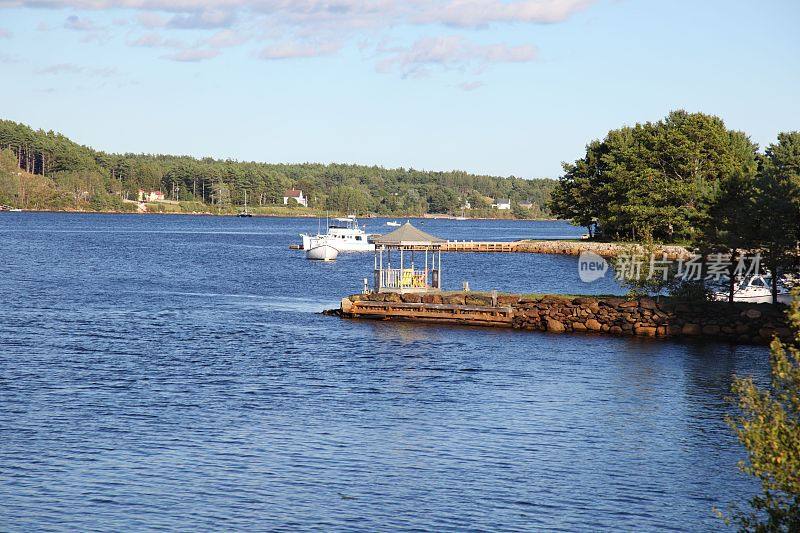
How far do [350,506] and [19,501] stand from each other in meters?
7.34

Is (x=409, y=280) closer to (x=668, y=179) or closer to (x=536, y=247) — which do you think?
(x=668, y=179)

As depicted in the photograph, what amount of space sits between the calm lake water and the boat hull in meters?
52.2

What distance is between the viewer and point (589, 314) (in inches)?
2048

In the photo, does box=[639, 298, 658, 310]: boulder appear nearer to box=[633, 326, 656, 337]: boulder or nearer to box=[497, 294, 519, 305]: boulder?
box=[633, 326, 656, 337]: boulder

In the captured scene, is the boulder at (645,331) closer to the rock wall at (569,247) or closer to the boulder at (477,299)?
the boulder at (477,299)

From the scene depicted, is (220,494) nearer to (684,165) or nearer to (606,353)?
(606,353)

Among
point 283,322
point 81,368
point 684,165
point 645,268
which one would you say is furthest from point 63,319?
point 684,165

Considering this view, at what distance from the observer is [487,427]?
30672 millimetres

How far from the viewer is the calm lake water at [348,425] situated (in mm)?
23141

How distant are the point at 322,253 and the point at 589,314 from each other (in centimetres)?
6303

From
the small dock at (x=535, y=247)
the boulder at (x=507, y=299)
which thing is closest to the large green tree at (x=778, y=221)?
the boulder at (x=507, y=299)

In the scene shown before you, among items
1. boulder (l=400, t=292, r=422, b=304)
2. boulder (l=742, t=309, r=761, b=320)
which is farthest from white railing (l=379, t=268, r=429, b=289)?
boulder (l=742, t=309, r=761, b=320)

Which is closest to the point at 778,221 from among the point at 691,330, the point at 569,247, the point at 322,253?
the point at 691,330

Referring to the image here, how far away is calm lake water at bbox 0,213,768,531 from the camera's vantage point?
911 inches
